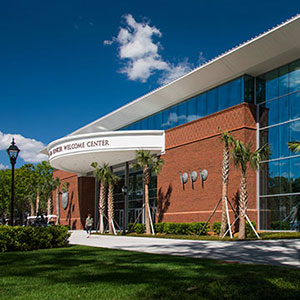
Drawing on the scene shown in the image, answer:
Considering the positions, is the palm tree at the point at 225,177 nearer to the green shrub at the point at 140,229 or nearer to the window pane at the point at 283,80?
the window pane at the point at 283,80

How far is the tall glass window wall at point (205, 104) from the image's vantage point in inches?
1091

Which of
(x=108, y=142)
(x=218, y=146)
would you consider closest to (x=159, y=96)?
(x=108, y=142)

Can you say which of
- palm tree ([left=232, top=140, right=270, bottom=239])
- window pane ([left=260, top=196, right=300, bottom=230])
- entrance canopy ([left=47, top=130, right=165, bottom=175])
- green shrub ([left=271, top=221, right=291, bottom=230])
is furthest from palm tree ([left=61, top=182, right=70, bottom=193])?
palm tree ([left=232, top=140, right=270, bottom=239])

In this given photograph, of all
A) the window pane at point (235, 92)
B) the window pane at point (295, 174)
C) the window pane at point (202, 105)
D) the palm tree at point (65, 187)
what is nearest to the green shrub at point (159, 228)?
the window pane at point (202, 105)

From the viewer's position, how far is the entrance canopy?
3456 centimetres

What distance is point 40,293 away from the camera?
6945 mm

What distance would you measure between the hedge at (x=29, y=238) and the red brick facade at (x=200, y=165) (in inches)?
511

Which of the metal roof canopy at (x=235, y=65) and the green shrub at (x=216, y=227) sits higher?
the metal roof canopy at (x=235, y=65)

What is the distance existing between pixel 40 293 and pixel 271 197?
68.8 ft

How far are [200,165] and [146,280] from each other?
21.9 metres

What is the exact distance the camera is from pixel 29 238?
51.5 feet

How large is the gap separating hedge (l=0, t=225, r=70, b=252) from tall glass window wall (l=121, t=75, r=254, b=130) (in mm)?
16408

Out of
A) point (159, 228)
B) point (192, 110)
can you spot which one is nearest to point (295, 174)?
point (192, 110)

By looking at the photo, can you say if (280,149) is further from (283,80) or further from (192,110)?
(192,110)
